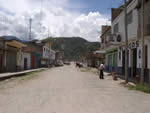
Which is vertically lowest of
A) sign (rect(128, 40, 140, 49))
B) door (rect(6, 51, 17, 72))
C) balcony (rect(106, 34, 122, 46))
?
door (rect(6, 51, 17, 72))

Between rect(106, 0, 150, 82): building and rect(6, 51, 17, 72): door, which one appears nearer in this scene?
rect(106, 0, 150, 82): building

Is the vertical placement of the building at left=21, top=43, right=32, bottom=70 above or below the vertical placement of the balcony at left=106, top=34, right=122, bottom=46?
below

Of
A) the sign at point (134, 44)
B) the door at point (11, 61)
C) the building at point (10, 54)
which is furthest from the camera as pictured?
→ the door at point (11, 61)

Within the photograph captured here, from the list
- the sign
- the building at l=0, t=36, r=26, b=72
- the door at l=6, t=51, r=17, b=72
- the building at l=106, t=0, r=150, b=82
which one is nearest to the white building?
the building at l=0, t=36, r=26, b=72

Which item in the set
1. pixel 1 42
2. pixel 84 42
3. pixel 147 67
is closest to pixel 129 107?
pixel 147 67

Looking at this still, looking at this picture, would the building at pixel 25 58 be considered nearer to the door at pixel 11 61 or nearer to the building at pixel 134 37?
the door at pixel 11 61

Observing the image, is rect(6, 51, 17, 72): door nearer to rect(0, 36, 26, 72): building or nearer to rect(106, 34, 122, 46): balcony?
rect(0, 36, 26, 72): building

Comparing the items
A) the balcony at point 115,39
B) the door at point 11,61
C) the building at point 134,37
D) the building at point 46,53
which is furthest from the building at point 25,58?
the balcony at point 115,39

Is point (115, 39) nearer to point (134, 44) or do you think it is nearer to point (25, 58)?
point (134, 44)

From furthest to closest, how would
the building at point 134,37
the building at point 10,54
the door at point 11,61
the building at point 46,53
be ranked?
the building at point 46,53
the door at point 11,61
the building at point 10,54
the building at point 134,37

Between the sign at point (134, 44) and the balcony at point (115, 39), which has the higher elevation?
the balcony at point (115, 39)

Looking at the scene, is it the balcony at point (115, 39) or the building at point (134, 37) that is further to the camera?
the balcony at point (115, 39)

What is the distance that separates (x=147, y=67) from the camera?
14.7m

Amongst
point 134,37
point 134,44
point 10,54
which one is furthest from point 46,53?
point 134,37
